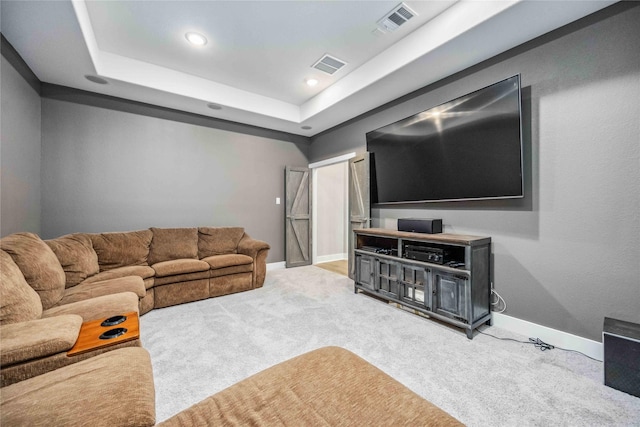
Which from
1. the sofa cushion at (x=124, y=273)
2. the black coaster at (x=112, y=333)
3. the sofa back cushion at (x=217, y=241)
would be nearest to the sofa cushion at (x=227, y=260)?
the sofa back cushion at (x=217, y=241)

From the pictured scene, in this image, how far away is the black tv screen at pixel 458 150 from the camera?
2.35 m

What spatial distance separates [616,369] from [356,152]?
358 centimetres

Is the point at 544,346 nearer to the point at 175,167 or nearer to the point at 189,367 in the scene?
the point at 189,367

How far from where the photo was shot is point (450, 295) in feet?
8.02

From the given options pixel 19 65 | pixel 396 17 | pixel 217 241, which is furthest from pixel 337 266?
pixel 19 65

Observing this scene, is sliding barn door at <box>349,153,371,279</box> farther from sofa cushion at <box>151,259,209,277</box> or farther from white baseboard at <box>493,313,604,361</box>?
sofa cushion at <box>151,259,209,277</box>

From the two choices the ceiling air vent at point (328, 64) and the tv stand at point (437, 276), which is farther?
the ceiling air vent at point (328, 64)

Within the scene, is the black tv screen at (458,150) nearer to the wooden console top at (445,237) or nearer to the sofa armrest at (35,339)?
the wooden console top at (445,237)

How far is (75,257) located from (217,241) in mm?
1617

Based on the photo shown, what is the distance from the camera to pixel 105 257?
3.04 meters

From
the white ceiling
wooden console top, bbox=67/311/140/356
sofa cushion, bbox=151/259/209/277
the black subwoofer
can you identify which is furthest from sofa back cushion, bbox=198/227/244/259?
the black subwoofer

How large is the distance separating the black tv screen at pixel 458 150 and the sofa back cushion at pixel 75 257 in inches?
140

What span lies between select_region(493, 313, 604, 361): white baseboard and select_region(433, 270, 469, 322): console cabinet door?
0.50 meters

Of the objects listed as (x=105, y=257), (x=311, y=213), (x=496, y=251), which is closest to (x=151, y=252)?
(x=105, y=257)
